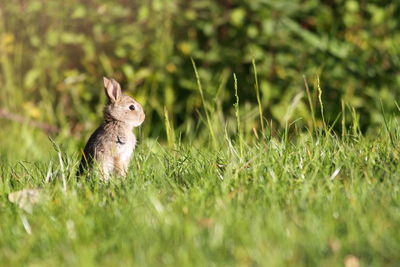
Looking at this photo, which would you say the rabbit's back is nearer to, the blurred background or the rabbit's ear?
the rabbit's ear

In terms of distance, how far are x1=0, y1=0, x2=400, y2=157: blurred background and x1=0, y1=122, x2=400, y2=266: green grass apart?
2993 mm

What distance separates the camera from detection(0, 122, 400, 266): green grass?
282 centimetres

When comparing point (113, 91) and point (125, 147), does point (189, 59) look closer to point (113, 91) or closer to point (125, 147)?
point (113, 91)

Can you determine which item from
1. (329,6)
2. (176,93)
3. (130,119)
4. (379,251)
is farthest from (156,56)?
(379,251)

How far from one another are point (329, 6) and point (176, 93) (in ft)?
6.16

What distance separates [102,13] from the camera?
7.89 m

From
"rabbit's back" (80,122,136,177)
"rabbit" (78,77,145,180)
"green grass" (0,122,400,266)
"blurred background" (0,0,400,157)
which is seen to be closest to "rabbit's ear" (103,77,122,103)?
"rabbit" (78,77,145,180)

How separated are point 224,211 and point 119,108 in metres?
1.92

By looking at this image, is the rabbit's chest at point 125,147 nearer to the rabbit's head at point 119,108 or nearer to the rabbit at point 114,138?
the rabbit at point 114,138

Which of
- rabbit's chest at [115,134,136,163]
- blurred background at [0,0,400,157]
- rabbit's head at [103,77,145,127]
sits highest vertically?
rabbit's head at [103,77,145,127]

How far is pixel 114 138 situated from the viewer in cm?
466

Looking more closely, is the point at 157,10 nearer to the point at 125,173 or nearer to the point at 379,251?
the point at 125,173

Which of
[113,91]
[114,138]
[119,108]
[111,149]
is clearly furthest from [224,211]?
[113,91]

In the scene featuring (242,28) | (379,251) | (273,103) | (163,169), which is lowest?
(273,103)
